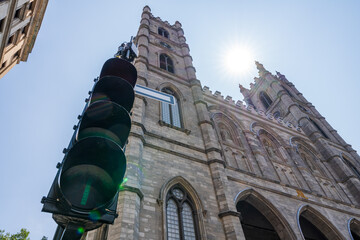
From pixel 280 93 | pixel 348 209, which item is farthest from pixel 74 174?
pixel 280 93

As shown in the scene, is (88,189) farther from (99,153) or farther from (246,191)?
(246,191)

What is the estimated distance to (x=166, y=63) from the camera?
1808 centimetres

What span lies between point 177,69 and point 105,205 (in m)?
17.0

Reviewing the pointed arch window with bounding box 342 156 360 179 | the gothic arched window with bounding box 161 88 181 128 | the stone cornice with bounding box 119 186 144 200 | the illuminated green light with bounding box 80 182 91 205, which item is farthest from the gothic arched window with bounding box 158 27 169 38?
the illuminated green light with bounding box 80 182 91 205

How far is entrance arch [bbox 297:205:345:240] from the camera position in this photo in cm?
1204

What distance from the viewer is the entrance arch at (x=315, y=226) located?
12.0 meters

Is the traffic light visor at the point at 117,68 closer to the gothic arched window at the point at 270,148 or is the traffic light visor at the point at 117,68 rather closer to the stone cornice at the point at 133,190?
the stone cornice at the point at 133,190

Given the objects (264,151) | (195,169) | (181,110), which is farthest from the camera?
(264,151)

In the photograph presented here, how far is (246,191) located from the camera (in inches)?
441

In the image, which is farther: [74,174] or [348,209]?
[348,209]

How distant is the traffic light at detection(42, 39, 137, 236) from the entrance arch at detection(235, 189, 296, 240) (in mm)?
9510

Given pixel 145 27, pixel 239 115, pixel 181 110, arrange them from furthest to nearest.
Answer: pixel 145 27
pixel 239 115
pixel 181 110

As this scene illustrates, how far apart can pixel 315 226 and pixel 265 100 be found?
66.3 ft

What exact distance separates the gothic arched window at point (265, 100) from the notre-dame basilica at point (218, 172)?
8.03 m
